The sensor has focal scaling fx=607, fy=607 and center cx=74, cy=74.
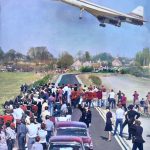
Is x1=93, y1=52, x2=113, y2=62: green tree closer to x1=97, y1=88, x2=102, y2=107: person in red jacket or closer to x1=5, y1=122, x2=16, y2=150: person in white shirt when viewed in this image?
x1=97, y1=88, x2=102, y2=107: person in red jacket

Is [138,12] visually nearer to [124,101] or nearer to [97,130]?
[124,101]

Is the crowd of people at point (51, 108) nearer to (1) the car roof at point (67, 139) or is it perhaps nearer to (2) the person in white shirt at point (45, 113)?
(2) the person in white shirt at point (45, 113)

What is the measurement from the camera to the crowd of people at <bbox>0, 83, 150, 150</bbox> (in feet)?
46.0

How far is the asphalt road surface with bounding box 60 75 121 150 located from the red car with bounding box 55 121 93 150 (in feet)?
2.30

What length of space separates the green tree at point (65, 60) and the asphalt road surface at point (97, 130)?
0.96ft

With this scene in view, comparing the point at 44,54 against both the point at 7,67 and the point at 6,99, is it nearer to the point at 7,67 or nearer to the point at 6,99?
the point at 7,67

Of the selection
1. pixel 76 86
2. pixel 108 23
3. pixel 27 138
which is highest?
pixel 108 23

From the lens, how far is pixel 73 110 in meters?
15.3

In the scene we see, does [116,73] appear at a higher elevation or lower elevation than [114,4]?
lower

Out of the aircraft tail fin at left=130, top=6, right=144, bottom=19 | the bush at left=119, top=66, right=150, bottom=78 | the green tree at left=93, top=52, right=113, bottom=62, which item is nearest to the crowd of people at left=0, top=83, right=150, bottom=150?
the bush at left=119, top=66, right=150, bottom=78

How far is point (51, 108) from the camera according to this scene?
15656 millimetres

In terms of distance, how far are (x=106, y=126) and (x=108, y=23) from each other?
102 inches

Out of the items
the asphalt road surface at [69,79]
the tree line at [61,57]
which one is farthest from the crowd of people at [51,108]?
the tree line at [61,57]

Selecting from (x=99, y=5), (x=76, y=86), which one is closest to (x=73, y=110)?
(x=76, y=86)
